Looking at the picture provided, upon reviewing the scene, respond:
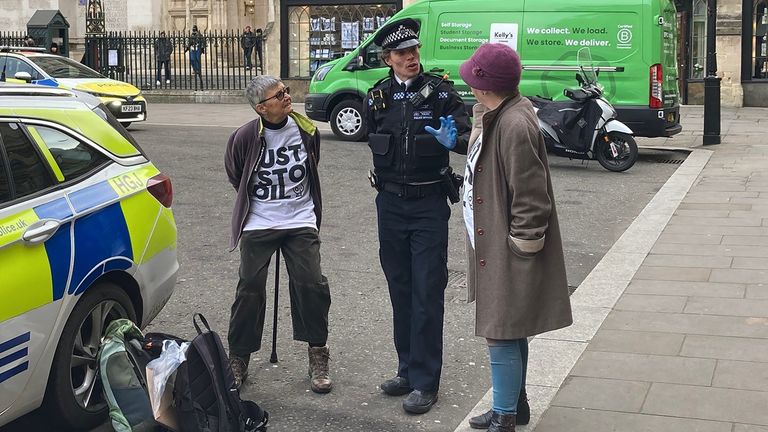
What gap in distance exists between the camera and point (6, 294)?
379 cm

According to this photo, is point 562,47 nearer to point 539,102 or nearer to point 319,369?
point 539,102

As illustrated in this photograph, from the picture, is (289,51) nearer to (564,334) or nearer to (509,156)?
(564,334)

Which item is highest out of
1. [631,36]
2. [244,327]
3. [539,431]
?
[631,36]

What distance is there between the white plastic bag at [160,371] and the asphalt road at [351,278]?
2.22ft

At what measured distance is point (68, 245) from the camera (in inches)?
166

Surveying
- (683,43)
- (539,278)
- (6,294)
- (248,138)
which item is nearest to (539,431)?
(539,278)

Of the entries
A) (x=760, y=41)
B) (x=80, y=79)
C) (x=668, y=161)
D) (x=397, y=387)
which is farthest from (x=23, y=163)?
(x=760, y=41)

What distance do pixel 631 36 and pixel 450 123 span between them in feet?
33.5

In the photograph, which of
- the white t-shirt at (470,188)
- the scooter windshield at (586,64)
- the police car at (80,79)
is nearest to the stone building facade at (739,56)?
the scooter windshield at (586,64)

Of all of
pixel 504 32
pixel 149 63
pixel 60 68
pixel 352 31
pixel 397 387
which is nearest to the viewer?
pixel 397 387

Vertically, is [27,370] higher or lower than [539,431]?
higher

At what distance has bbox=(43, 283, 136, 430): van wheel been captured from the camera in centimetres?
423

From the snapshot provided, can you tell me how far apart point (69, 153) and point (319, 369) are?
5.20ft

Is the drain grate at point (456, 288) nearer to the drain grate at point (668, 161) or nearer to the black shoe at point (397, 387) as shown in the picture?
the black shoe at point (397, 387)
